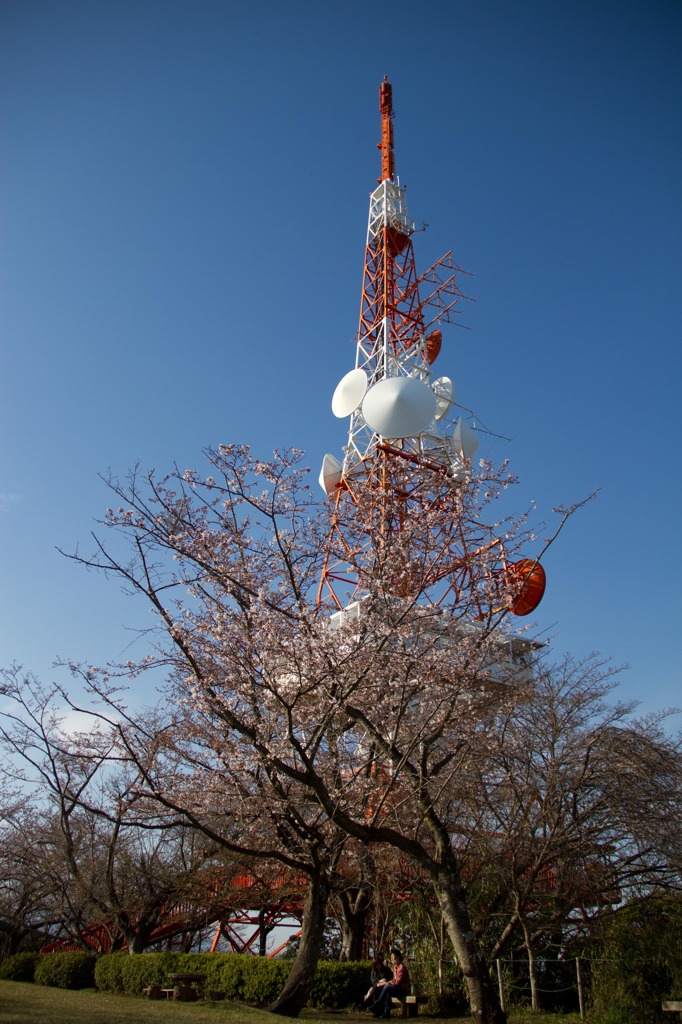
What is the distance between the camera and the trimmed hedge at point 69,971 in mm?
16141

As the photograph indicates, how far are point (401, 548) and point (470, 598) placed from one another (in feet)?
4.22

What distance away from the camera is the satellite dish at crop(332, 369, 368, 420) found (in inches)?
832

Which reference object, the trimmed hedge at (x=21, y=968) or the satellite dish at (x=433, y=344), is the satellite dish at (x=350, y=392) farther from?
the trimmed hedge at (x=21, y=968)

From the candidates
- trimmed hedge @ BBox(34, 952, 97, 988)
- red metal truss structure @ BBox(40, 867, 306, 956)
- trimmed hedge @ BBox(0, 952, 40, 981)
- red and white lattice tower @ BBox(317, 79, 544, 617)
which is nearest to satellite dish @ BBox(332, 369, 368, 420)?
red and white lattice tower @ BBox(317, 79, 544, 617)

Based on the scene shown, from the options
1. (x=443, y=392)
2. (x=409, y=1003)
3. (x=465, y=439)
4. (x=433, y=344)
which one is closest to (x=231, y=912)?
(x=409, y=1003)

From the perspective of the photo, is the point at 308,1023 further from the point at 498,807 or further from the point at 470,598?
the point at 470,598

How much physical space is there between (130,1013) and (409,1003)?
4349 mm

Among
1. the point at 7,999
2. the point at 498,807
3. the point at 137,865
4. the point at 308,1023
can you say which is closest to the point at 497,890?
the point at 498,807

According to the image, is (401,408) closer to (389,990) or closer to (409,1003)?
(389,990)

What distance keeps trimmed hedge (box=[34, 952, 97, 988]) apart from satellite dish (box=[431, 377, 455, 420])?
1708 cm

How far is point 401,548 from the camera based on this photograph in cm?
937

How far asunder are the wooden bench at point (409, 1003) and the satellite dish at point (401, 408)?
10662mm

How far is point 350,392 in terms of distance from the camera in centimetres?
2133

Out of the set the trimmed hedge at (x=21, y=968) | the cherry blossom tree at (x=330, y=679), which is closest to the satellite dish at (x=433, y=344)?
the cherry blossom tree at (x=330, y=679)
